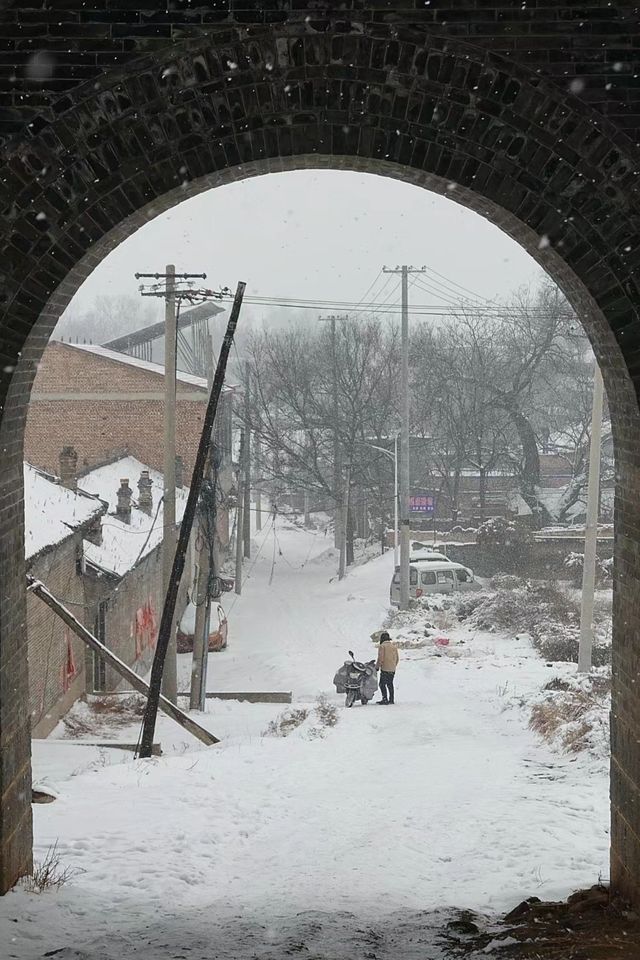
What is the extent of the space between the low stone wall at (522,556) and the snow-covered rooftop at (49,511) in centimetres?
1945

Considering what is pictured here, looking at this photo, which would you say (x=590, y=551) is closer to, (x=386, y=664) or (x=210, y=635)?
(x=386, y=664)

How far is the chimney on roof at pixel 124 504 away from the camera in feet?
85.8

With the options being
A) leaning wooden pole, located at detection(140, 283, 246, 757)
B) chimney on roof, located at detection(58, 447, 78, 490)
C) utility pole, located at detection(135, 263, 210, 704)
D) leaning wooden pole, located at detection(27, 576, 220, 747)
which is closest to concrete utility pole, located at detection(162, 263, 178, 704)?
utility pole, located at detection(135, 263, 210, 704)

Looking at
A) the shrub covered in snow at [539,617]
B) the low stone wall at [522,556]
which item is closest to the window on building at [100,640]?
the shrub covered in snow at [539,617]

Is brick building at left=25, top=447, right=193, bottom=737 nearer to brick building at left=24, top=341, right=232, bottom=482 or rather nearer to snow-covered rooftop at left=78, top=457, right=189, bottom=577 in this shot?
snow-covered rooftop at left=78, top=457, right=189, bottom=577

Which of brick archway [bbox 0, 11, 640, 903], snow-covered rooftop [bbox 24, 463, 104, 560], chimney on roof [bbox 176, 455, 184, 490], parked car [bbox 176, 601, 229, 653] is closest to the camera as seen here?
brick archway [bbox 0, 11, 640, 903]

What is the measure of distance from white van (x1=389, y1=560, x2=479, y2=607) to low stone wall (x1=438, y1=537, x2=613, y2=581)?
13.9 feet

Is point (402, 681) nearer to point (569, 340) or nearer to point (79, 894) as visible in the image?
point (79, 894)

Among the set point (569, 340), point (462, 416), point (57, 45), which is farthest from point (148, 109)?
point (569, 340)

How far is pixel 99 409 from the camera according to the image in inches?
1439

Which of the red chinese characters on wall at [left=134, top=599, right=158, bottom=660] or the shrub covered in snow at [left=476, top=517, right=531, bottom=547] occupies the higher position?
the shrub covered in snow at [left=476, top=517, right=531, bottom=547]

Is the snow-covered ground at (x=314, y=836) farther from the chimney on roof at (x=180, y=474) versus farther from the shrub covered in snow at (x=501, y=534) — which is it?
the shrub covered in snow at (x=501, y=534)

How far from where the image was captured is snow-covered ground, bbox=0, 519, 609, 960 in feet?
20.7

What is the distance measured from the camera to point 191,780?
421 inches
